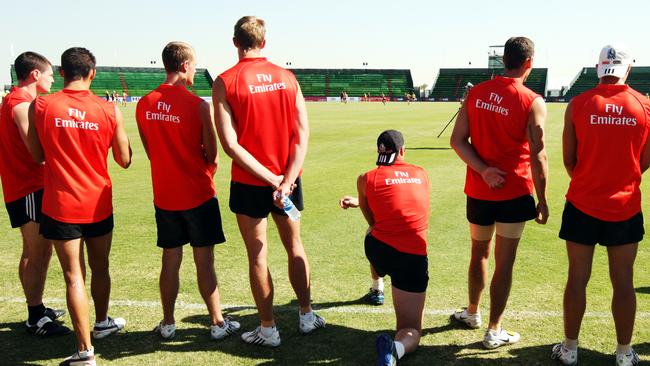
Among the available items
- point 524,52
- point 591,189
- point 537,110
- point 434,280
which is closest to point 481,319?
point 434,280

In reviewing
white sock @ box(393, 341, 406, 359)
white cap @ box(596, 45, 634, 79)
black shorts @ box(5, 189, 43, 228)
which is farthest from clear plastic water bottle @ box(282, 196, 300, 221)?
white cap @ box(596, 45, 634, 79)

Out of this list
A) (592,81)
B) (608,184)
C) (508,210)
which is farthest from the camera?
(592,81)

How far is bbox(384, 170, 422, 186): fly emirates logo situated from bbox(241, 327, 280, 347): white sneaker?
1.50 m

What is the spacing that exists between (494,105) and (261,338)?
102 inches

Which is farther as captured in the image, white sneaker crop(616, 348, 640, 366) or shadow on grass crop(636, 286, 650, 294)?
shadow on grass crop(636, 286, 650, 294)

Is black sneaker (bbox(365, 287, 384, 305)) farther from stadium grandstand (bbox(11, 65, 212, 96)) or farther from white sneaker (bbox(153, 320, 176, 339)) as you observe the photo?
stadium grandstand (bbox(11, 65, 212, 96))

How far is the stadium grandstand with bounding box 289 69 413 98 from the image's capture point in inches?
3442

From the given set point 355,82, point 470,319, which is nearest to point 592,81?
point 355,82

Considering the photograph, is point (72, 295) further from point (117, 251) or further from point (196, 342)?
point (117, 251)

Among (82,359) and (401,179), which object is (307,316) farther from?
(82,359)

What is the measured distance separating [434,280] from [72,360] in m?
3.50

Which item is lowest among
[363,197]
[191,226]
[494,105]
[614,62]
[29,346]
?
[29,346]

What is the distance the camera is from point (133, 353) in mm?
4086

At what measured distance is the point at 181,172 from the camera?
413 centimetres
